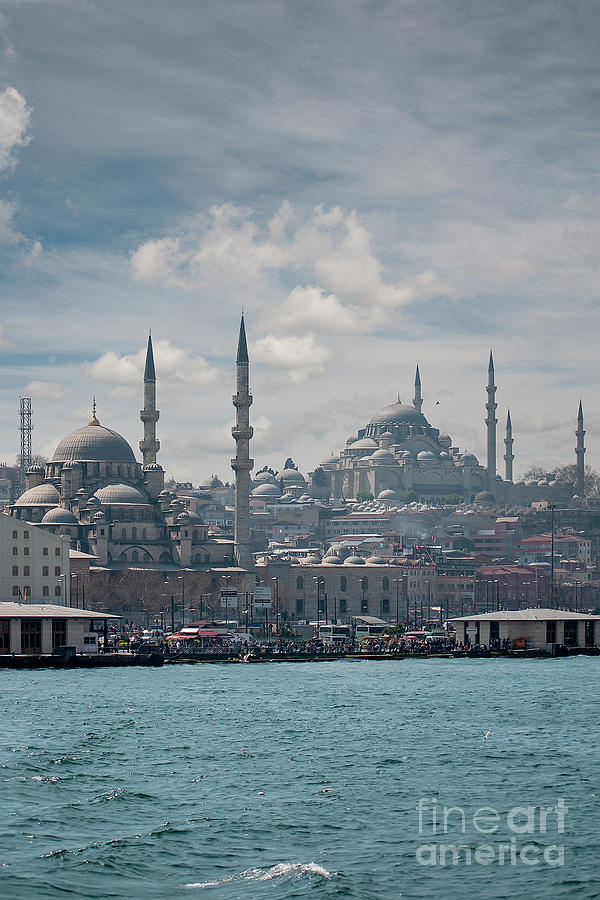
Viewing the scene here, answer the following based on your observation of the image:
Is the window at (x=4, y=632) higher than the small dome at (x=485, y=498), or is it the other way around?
the small dome at (x=485, y=498)

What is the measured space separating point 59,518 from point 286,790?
286ft

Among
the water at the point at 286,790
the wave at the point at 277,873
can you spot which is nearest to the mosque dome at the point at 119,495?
the water at the point at 286,790

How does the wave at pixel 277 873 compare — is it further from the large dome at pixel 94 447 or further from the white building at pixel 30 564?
the large dome at pixel 94 447

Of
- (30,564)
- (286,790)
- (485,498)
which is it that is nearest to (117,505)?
(30,564)

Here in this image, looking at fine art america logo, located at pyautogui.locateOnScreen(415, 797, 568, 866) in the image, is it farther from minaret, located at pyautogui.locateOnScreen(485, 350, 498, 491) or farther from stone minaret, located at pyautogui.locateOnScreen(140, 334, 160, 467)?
minaret, located at pyautogui.locateOnScreen(485, 350, 498, 491)

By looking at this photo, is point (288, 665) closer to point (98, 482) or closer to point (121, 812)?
point (121, 812)

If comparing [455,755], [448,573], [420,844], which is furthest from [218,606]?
[420,844]

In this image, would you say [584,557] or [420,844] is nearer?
[420,844]

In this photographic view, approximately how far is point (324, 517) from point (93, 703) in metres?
143

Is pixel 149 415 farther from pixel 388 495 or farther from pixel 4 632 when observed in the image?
pixel 388 495

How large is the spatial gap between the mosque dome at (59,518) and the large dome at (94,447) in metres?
9.07

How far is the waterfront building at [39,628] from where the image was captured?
58.9 m

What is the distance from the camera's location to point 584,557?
6644 inches

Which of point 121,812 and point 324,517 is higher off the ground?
point 324,517
